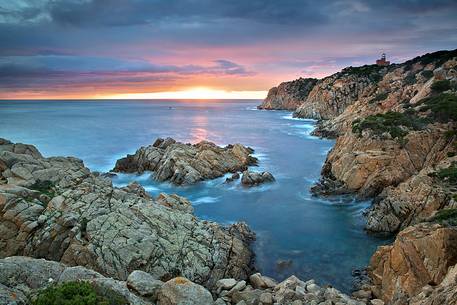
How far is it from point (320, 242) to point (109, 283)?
19.1 m

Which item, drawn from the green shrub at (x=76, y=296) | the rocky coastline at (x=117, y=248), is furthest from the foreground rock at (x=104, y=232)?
the green shrub at (x=76, y=296)

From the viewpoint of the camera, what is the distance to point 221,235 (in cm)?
2450

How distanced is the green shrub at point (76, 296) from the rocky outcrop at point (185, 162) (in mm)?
32280

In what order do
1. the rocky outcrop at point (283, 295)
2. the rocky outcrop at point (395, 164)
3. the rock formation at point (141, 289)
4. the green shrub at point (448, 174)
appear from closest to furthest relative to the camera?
the rock formation at point (141, 289)
the rocky outcrop at point (283, 295)
the green shrub at point (448, 174)
the rocky outcrop at point (395, 164)

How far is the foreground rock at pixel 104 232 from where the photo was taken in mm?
19641

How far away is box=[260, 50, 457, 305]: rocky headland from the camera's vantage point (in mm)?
16266

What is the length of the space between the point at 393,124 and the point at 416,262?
88.8ft

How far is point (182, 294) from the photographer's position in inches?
553

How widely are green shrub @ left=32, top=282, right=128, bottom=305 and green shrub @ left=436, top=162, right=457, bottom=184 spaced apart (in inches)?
974

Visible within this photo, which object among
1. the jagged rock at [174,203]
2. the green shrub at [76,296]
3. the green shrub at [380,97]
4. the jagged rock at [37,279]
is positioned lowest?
the jagged rock at [174,203]

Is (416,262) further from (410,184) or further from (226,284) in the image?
(410,184)

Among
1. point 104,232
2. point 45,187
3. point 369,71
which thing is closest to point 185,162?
point 45,187

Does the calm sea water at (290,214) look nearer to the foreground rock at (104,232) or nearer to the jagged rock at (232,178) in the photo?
the jagged rock at (232,178)

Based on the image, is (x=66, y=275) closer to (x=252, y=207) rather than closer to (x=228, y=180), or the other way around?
(x=252, y=207)
